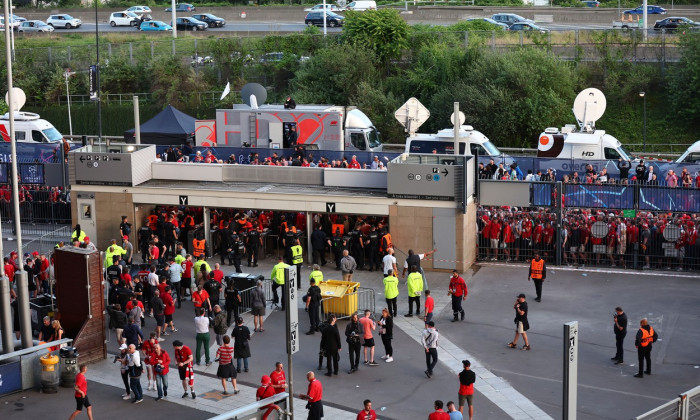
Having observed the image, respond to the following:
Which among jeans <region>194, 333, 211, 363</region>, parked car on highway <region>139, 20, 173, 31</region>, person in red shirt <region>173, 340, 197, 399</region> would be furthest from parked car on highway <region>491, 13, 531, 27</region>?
person in red shirt <region>173, 340, 197, 399</region>

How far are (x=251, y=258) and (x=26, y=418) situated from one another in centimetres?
1190

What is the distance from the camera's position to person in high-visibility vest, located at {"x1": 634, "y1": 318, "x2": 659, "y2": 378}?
2227 cm

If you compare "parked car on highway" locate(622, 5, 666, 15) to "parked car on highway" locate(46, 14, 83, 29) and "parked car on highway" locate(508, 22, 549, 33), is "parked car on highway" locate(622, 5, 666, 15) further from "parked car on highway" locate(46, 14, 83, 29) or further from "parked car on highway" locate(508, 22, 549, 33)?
"parked car on highway" locate(46, 14, 83, 29)

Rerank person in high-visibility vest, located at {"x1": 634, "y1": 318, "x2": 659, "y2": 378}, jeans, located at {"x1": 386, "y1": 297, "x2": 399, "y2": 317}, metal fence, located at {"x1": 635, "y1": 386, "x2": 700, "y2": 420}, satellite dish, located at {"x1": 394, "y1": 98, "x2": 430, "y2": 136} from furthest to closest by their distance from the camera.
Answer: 1. satellite dish, located at {"x1": 394, "y1": 98, "x2": 430, "y2": 136}
2. jeans, located at {"x1": 386, "y1": 297, "x2": 399, "y2": 317}
3. person in high-visibility vest, located at {"x1": 634, "y1": 318, "x2": 659, "y2": 378}
4. metal fence, located at {"x1": 635, "y1": 386, "x2": 700, "y2": 420}

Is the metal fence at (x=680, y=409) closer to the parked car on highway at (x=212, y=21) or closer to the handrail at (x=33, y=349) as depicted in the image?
the handrail at (x=33, y=349)

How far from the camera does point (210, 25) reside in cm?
7406

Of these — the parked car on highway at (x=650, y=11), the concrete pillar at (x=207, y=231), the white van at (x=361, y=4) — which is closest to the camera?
the concrete pillar at (x=207, y=231)

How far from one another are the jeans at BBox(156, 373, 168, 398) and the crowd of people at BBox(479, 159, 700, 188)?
615 inches

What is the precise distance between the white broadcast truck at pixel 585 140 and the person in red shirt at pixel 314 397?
2038cm

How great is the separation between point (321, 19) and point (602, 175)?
39.2 meters

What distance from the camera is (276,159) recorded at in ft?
126

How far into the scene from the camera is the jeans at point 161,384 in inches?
865

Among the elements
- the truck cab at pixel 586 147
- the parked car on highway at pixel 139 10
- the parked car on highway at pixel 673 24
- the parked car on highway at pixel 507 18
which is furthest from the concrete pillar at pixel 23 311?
the parked car on highway at pixel 139 10

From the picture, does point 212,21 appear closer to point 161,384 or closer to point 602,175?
point 602,175
